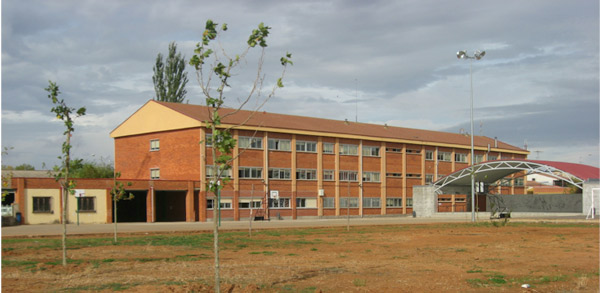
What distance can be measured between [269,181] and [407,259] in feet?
149

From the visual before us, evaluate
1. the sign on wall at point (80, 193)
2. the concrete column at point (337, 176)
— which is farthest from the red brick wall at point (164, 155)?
the concrete column at point (337, 176)

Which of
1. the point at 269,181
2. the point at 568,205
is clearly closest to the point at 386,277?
the point at 269,181

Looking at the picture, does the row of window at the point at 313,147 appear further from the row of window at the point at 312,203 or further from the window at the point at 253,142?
the row of window at the point at 312,203

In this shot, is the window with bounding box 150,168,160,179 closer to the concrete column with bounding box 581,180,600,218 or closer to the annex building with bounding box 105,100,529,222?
the annex building with bounding box 105,100,529,222

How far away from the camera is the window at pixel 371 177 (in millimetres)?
74938

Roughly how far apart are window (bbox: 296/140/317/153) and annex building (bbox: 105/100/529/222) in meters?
0.11

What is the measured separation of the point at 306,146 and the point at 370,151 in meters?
10.5

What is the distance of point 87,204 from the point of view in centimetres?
5456

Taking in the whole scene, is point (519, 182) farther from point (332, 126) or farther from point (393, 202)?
point (332, 126)

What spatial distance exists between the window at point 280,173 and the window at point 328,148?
5.87 m

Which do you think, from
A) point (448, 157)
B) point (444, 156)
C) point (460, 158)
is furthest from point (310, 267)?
point (460, 158)

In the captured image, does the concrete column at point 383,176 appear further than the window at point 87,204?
Yes

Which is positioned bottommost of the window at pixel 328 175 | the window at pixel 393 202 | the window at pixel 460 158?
the window at pixel 393 202

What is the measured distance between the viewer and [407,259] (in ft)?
66.0
